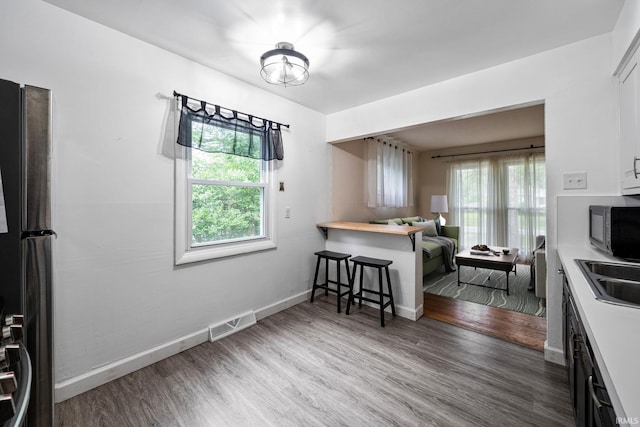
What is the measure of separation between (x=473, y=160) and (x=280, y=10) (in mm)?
5419

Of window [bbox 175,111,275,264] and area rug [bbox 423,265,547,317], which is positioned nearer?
window [bbox 175,111,275,264]

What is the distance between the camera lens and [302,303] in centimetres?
323

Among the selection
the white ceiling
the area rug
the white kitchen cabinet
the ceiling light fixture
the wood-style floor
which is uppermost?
the white ceiling

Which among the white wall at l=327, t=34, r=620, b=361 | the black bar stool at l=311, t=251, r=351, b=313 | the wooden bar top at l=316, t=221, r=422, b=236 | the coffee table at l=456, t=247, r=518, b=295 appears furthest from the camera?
the coffee table at l=456, t=247, r=518, b=295

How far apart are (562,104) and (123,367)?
369 centimetres

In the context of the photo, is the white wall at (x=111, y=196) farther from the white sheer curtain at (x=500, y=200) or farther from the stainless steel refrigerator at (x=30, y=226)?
the white sheer curtain at (x=500, y=200)

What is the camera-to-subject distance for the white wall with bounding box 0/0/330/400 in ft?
5.42

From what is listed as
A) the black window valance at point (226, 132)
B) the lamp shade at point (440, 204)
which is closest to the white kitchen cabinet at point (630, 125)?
the black window valance at point (226, 132)

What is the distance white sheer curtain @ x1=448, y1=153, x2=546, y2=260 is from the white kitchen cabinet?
12.2 ft

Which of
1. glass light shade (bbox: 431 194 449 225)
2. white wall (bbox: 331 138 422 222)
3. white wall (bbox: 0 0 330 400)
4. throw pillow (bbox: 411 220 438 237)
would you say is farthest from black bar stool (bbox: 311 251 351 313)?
glass light shade (bbox: 431 194 449 225)

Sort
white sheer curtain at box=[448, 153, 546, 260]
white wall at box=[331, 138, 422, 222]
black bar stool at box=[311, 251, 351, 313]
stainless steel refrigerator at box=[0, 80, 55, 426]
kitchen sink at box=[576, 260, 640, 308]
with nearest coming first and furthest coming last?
stainless steel refrigerator at box=[0, 80, 55, 426] < kitchen sink at box=[576, 260, 640, 308] < black bar stool at box=[311, 251, 351, 313] < white wall at box=[331, 138, 422, 222] < white sheer curtain at box=[448, 153, 546, 260]

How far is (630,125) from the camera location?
5.13ft

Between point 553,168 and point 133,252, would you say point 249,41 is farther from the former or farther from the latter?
point 553,168

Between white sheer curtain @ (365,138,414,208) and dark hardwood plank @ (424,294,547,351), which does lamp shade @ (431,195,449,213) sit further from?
dark hardwood plank @ (424,294,547,351)
